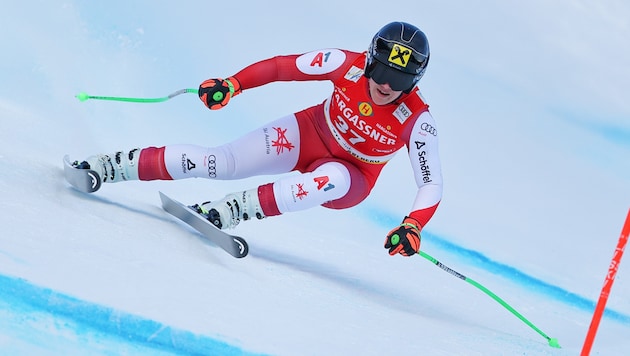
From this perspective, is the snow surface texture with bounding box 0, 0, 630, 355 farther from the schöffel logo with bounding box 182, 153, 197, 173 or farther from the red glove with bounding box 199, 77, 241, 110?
the red glove with bounding box 199, 77, 241, 110

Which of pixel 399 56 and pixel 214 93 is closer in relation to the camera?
pixel 399 56

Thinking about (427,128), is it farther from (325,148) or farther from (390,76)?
(325,148)

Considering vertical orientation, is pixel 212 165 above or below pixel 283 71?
below

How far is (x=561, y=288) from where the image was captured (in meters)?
5.05

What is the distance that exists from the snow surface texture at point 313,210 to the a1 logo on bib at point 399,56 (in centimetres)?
85

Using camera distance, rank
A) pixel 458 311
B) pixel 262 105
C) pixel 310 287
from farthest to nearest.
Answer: pixel 262 105 → pixel 458 311 → pixel 310 287

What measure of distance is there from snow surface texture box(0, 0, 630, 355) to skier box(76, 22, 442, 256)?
0.65ft

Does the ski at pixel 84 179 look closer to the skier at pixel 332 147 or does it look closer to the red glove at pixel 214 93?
the skier at pixel 332 147

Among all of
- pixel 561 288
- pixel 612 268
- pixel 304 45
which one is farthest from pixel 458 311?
pixel 304 45

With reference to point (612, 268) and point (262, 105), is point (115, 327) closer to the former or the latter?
point (612, 268)

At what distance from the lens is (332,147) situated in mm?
3439

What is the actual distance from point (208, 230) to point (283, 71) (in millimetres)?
722

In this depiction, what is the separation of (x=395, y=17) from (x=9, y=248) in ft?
18.0

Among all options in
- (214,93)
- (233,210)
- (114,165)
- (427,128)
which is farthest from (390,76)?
(114,165)
